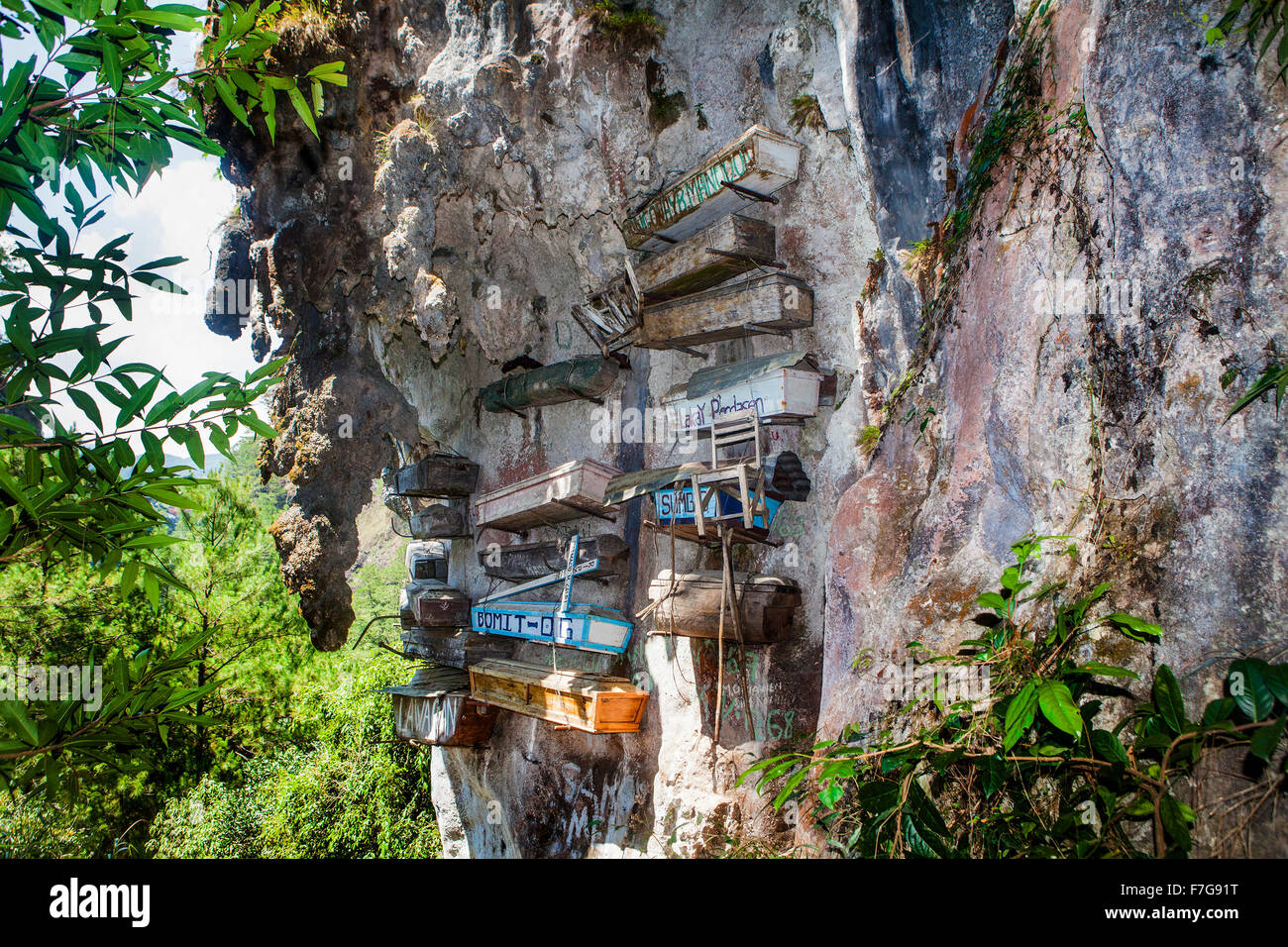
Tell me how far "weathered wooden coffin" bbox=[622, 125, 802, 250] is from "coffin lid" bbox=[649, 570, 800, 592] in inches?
135

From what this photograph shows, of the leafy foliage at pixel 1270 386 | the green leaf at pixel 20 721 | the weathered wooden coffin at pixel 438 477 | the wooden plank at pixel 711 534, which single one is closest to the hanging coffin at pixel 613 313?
the wooden plank at pixel 711 534

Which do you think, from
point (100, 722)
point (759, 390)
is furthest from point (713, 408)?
point (100, 722)

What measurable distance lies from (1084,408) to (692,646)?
4590mm

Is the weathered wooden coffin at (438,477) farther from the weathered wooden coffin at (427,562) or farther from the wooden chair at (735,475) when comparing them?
the wooden chair at (735,475)

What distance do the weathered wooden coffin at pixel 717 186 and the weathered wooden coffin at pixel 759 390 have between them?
150cm

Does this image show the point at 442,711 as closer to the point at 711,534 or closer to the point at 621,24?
the point at 711,534

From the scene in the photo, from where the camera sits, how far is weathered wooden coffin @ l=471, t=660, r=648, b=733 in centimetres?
791

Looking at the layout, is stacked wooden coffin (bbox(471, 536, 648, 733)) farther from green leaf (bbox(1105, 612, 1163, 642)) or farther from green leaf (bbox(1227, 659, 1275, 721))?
green leaf (bbox(1227, 659, 1275, 721))

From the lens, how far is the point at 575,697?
8078mm

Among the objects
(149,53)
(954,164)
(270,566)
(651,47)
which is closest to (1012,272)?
(954,164)

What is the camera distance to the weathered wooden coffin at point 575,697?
7.91 m

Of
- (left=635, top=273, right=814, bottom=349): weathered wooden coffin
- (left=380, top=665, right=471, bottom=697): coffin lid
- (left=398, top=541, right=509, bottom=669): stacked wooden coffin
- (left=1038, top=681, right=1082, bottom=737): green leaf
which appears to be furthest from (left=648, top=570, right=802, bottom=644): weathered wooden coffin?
(left=1038, top=681, right=1082, bottom=737): green leaf

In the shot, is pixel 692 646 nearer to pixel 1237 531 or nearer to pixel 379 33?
pixel 1237 531

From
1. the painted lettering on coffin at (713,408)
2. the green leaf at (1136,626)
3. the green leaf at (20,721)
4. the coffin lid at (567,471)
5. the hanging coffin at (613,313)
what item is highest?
the hanging coffin at (613,313)
